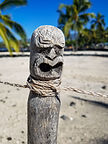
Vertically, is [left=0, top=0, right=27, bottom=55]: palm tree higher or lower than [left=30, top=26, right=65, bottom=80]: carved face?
higher

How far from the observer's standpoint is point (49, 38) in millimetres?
947

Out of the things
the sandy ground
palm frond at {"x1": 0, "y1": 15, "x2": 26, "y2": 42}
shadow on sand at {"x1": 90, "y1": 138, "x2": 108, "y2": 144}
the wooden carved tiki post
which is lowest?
shadow on sand at {"x1": 90, "y1": 138, "x2": 108, "y2": 144}

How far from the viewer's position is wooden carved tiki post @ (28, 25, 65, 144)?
3.17 ft

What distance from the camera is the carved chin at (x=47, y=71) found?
100 cm

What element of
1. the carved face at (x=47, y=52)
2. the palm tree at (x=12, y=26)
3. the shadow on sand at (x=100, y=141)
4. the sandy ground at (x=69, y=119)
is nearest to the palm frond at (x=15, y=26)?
the palm tree at (x=12, y=26)

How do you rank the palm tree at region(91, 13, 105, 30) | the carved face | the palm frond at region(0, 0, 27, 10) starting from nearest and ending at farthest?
1. the carved face
2. the palm frond at region(0, 0, 27, 10)
3. the palm tree at region(91, 13, 105, 30)

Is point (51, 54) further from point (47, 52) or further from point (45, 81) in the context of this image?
point (45, 81)

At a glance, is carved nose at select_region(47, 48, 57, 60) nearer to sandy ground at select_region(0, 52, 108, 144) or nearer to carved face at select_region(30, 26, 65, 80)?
carved face at select_region(30, 26, 65, 80)

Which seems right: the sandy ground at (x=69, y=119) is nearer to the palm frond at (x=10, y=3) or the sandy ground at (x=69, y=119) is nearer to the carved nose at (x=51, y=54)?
the carved nose at (x=51, y=54)

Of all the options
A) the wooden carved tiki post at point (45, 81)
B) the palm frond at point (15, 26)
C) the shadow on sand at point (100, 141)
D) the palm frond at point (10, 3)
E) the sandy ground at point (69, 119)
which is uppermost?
the palm frond at point (10, 3)

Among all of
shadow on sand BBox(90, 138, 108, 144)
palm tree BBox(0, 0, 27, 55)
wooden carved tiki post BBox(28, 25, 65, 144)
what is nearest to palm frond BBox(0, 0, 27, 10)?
palm tree BBox(0, 0, 27, 55)

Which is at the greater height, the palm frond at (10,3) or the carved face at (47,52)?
the palm frond at (10,3)

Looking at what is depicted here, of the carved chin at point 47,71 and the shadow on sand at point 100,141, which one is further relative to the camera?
the shadow on sand at point 100,141

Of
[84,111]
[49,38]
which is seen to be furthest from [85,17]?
[49,38]
